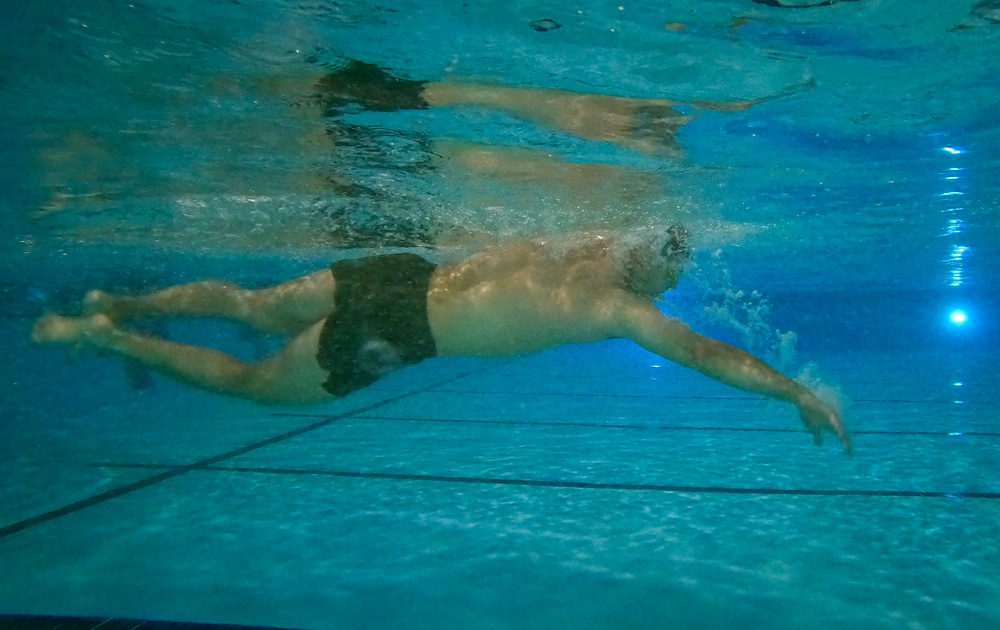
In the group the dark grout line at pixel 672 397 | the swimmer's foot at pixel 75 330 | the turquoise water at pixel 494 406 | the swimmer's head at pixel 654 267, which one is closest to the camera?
the turquoise water at pixel 494 406

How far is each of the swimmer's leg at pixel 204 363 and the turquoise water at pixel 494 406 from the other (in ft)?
3.18

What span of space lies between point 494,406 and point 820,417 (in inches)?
322

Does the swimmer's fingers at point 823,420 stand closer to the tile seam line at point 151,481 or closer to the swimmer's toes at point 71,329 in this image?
the tile seam line at point 151,481

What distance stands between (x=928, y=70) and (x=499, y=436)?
6833 mm

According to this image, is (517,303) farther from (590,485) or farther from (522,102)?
(522,102)

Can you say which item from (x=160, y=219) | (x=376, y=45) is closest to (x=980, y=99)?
(x=376, y=45)

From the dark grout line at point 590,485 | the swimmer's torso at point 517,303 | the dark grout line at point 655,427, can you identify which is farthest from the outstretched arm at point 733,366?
the dark grout line at point 655,427

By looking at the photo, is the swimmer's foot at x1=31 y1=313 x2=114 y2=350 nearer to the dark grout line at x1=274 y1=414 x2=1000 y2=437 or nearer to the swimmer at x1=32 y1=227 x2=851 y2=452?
the swimmer at x1=32 y1=227 x2=851 y2=452

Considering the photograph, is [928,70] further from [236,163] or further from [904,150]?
[236,163]

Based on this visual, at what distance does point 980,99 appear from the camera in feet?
26.6

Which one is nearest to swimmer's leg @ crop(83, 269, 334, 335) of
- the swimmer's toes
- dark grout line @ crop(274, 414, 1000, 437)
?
the swimmer's toes

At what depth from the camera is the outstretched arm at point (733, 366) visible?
446 cm

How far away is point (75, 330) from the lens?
6082 mm

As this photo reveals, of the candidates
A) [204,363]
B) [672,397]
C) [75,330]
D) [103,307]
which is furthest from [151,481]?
[672,397]
